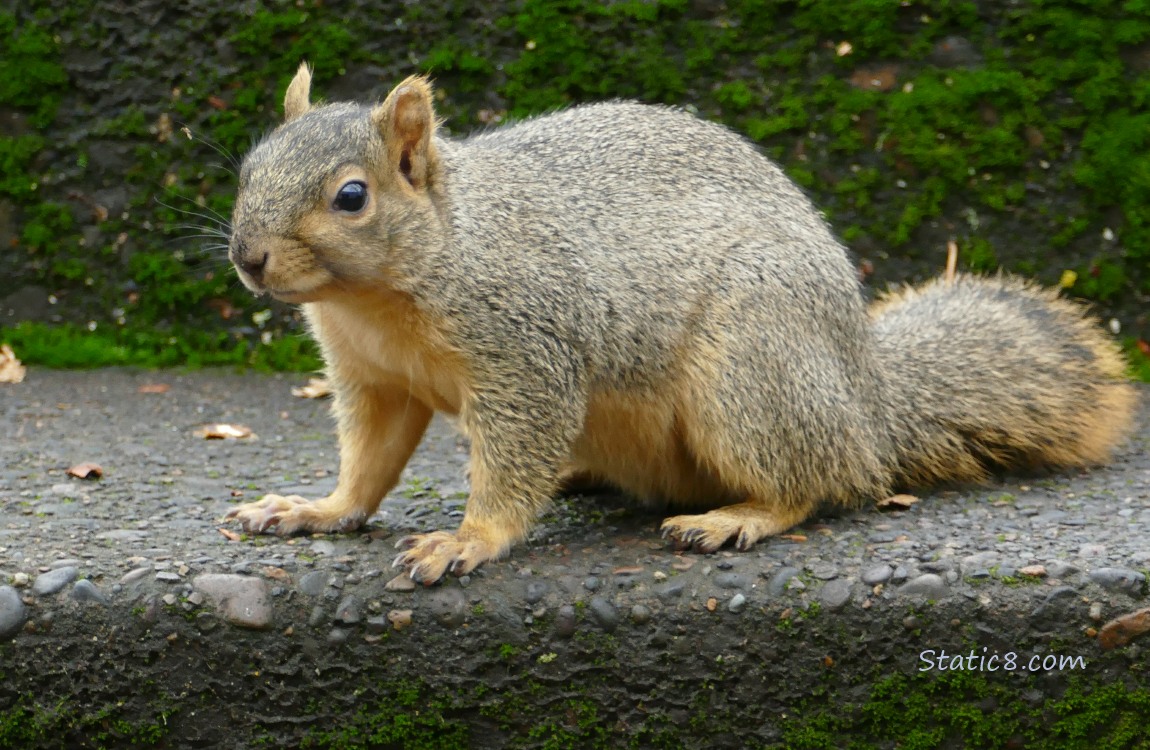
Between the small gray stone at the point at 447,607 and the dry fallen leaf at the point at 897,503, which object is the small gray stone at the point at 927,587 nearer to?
the dry fallen leaf at the point at 897,503

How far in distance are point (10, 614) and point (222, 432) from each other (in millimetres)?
1938

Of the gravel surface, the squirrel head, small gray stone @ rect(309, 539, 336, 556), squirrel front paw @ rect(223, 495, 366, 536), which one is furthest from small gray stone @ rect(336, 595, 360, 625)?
the squirrel head

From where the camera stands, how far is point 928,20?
6078 millimetres

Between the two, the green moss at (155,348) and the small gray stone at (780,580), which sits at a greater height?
the small gray stone at (780,580)

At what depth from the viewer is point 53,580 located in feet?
11.8

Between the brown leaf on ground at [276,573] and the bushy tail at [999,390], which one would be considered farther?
the bushy tail at [999,390]

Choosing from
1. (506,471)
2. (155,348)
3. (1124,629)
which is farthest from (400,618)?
(155,348)

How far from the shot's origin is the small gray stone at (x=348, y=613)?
11.8 feet

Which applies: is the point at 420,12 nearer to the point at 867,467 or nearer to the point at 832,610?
the point at 867,467

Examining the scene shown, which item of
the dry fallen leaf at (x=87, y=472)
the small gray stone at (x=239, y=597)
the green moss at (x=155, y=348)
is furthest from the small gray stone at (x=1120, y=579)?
the green moss at (x=155, y=348)

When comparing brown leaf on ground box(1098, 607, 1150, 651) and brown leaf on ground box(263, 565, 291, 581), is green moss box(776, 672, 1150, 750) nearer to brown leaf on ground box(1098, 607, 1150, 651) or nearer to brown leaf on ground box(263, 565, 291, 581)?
brown leaf on ground box(1098, 607, 1150, 651)

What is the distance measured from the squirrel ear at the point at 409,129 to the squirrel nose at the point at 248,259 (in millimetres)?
472

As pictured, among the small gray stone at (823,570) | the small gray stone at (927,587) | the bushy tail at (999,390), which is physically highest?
the bushy tail at (999,390)

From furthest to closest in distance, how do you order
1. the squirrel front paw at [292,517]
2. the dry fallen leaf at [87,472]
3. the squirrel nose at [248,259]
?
the dry fallen leaf at [87,472]
the squirrel front paw at [292,517]
the squirrel nose at [248,259]
